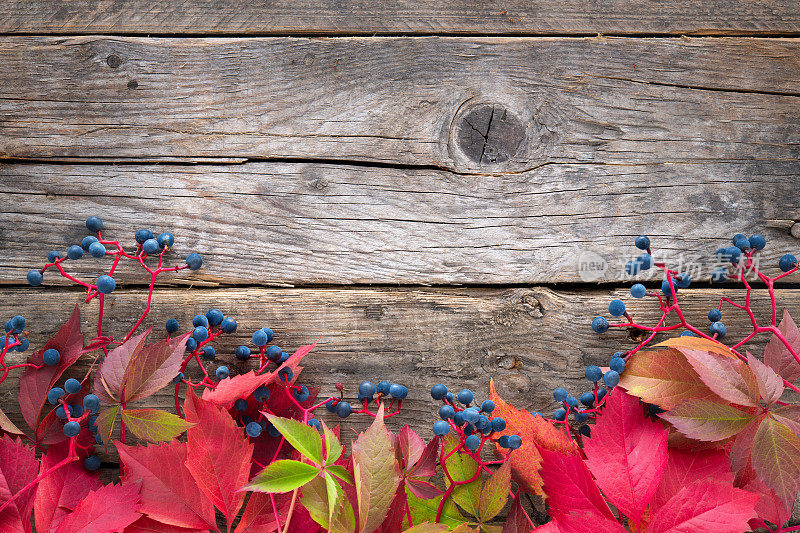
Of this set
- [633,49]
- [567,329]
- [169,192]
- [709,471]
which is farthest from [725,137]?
[169,192]

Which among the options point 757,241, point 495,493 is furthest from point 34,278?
point 757,241

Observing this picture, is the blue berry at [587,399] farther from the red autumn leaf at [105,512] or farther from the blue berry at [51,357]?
the blue berry at [51,357]

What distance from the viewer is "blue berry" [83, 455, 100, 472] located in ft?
2.45

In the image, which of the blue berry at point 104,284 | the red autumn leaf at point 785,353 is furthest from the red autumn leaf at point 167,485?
the red autumn leaf at point 785,353

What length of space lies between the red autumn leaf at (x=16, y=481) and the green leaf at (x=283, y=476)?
0.38 meters

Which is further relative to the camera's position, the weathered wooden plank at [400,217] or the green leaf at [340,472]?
the weathered wooden plank at [400,217]

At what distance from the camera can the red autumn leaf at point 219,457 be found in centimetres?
64

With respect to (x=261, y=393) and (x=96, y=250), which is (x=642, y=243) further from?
(x=96, y=250)

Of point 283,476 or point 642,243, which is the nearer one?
point 283,476

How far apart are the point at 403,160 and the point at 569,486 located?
1.80ft

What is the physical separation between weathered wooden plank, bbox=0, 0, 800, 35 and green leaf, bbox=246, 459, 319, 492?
27.4 inches

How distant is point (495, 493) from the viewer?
68 cm

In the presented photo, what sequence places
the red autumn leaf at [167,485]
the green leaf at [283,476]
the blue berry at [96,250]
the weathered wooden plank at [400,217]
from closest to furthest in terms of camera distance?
the green leaf at [283,476] < the red autumn leaf at [167,485] < the blue berry at [96,250] < the weathered wooden plank at [400,217]

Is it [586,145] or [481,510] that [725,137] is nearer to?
[586,145]
